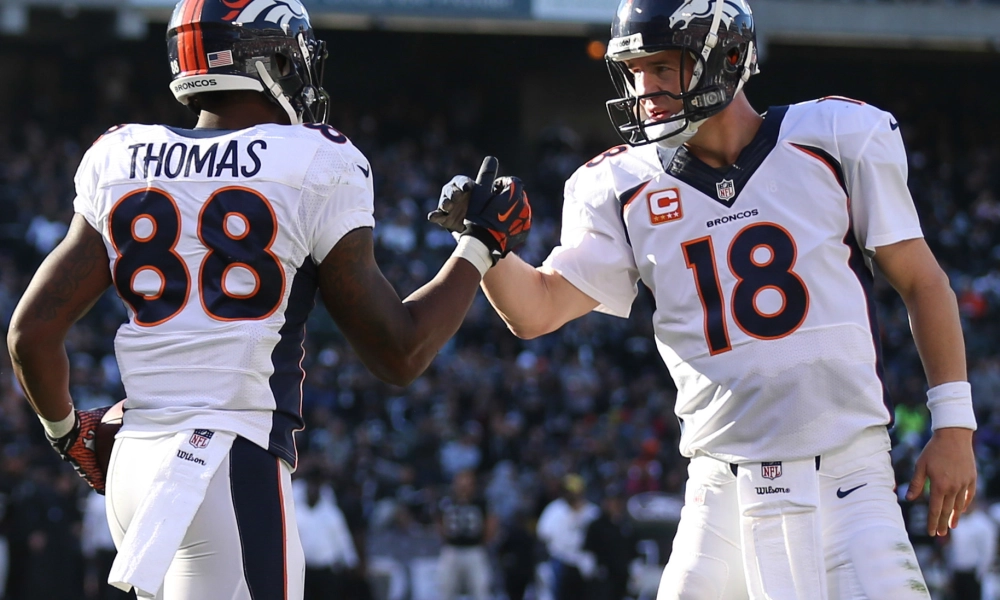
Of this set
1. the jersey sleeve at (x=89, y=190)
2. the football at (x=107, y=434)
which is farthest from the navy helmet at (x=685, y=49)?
the football at (x=107, y=434)

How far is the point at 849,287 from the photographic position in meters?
3.43

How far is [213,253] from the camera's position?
2.97 m

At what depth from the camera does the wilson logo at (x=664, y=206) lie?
11.7ft

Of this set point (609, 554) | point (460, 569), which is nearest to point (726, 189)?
point (609, 554)

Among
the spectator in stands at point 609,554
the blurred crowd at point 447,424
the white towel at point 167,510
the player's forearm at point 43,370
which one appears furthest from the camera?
the spectator in stands at point 609,554

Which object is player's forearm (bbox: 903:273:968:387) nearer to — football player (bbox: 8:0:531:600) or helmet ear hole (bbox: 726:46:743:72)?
helmet ear hole (bbox: 726:46:743:72)

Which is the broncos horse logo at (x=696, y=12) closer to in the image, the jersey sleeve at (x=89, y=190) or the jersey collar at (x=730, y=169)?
the jersey collar at (x=730, y=169)

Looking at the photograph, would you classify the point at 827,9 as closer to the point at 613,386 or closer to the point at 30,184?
the point at 613,386

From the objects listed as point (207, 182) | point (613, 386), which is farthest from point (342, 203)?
point (613, 386)

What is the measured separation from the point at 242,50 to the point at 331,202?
48 cm

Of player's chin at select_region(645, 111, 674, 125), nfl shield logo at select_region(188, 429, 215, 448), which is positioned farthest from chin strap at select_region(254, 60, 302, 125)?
player's chin at select_region(645, 111, 674, 125)

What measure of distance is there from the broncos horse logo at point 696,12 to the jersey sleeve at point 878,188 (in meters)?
0.48

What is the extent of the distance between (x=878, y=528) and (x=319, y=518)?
8822mm

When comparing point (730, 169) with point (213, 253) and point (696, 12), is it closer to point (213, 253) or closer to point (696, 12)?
point (696, 12)
